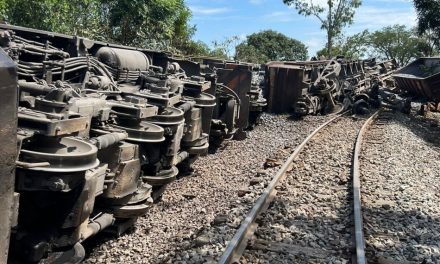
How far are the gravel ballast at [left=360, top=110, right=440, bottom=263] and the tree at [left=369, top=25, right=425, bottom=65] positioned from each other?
5816cm

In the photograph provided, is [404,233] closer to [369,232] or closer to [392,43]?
[369,232]

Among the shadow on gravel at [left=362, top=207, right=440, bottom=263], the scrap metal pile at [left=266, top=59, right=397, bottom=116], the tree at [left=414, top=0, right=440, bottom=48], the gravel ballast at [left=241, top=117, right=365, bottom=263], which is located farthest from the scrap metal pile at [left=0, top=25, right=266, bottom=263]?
the tree at [left=414, top=0, right=440, bottom=48]

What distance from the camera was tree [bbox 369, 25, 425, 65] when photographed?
68.1 m

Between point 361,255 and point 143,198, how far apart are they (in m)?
2.26

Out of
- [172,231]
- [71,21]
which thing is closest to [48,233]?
[172,231]

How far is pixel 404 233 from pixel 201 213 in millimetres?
2459

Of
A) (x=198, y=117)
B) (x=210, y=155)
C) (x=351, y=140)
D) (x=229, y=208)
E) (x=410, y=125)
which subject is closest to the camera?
(x=229, y=208)

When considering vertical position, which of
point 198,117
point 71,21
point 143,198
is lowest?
point 143,198

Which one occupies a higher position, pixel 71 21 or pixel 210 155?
pixel 71 21

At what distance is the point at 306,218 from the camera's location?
641 cm

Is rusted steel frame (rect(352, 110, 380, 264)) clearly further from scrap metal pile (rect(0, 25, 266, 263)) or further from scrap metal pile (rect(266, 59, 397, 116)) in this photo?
scrap metal pile (rect(266, 59, 397, 116))

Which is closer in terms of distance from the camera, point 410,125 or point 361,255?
point 361,255

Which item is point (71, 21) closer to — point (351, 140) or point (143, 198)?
point (351, 140)

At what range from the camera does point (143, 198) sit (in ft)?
18.1
